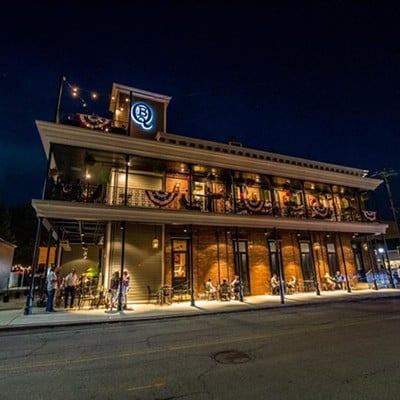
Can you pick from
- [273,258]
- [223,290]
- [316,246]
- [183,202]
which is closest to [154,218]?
[183,202]

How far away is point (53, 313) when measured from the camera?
10500 millimetres

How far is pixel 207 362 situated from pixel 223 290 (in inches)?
375

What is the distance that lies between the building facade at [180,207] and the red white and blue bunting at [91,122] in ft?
0.16

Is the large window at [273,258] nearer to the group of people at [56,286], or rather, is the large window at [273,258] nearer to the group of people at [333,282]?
the group of people at [333,282]

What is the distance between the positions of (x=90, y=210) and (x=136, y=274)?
14.9 ft

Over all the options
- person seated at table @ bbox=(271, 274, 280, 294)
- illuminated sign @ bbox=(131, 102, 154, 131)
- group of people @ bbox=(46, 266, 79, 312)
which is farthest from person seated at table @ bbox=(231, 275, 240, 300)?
illuminated sign @ bbox=(131, 102, 154, 131)

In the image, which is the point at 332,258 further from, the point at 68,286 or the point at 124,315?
the point at 68,286

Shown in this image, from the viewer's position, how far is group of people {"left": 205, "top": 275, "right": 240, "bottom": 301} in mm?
13953

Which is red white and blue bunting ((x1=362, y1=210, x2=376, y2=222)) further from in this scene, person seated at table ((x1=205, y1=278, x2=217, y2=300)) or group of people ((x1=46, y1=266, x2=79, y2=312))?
group of people ((x1=46, y1=266, x2=79, y2=312))

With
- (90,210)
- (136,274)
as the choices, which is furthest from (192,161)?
(136,274)

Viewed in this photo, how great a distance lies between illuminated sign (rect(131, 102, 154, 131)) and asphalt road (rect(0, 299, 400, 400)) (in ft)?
41.8

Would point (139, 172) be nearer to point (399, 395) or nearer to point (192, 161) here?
point (192, 161)

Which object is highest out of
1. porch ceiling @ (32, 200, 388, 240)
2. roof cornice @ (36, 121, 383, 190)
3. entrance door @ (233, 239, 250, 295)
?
roof cornice @ (36, 121, 383, 190)

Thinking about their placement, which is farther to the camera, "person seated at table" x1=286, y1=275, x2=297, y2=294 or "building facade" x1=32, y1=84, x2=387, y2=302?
"person seated at table" x1=286, y1=275, x2=297, y2=294
